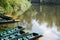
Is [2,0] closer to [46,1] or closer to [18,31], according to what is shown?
[18,31]

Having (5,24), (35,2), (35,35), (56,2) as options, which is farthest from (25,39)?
(35,2)

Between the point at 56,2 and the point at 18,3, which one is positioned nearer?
the point at 18,3

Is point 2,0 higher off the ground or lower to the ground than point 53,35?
higher

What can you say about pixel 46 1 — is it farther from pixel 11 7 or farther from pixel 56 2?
pixel 11 7

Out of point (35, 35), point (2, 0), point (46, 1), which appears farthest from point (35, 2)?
point (35, 35)

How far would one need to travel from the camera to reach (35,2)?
1762 inches

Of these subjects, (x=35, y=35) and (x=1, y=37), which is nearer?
(x=1, y=37)

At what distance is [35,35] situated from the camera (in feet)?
34.5

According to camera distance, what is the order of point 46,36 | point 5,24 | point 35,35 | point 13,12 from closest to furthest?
point 35,35
point 46,36
point 5,24
point 13,12

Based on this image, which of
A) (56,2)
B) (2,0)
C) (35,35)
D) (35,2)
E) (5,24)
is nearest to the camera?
(35,35)

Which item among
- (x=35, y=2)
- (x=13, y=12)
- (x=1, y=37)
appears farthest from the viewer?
(x=35, y=2)

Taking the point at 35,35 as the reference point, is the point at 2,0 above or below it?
above

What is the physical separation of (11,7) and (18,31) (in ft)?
26.6

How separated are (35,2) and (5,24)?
31.8 m
